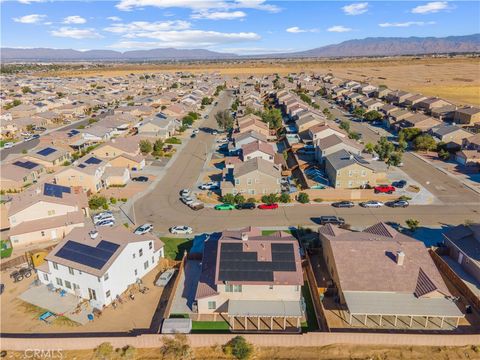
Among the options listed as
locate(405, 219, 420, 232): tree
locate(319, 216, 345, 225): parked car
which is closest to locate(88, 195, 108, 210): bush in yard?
locate(319, 216, 345, 225): parked car

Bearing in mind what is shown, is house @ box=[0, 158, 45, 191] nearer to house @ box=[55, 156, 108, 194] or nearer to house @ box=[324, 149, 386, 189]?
house @ box=[55, 156, 108, 194]

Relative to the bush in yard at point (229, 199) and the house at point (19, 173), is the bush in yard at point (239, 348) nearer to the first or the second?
the bush in yard at point (229, 199)

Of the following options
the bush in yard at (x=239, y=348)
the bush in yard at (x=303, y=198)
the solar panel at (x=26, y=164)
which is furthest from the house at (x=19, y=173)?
the bush in yard at (x=239, y=348)

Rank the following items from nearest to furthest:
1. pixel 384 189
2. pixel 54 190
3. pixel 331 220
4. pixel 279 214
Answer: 1. pixel 331 220
2. pixel 54 190
3. pixel 279 214
4. pixel 384 189

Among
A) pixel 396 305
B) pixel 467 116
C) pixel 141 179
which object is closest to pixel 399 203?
pixel 396 305

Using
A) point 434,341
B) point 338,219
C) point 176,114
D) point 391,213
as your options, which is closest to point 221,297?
point 434,341

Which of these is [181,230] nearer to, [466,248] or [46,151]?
[466,248]

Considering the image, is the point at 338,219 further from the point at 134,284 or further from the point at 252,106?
the point at 252,106
